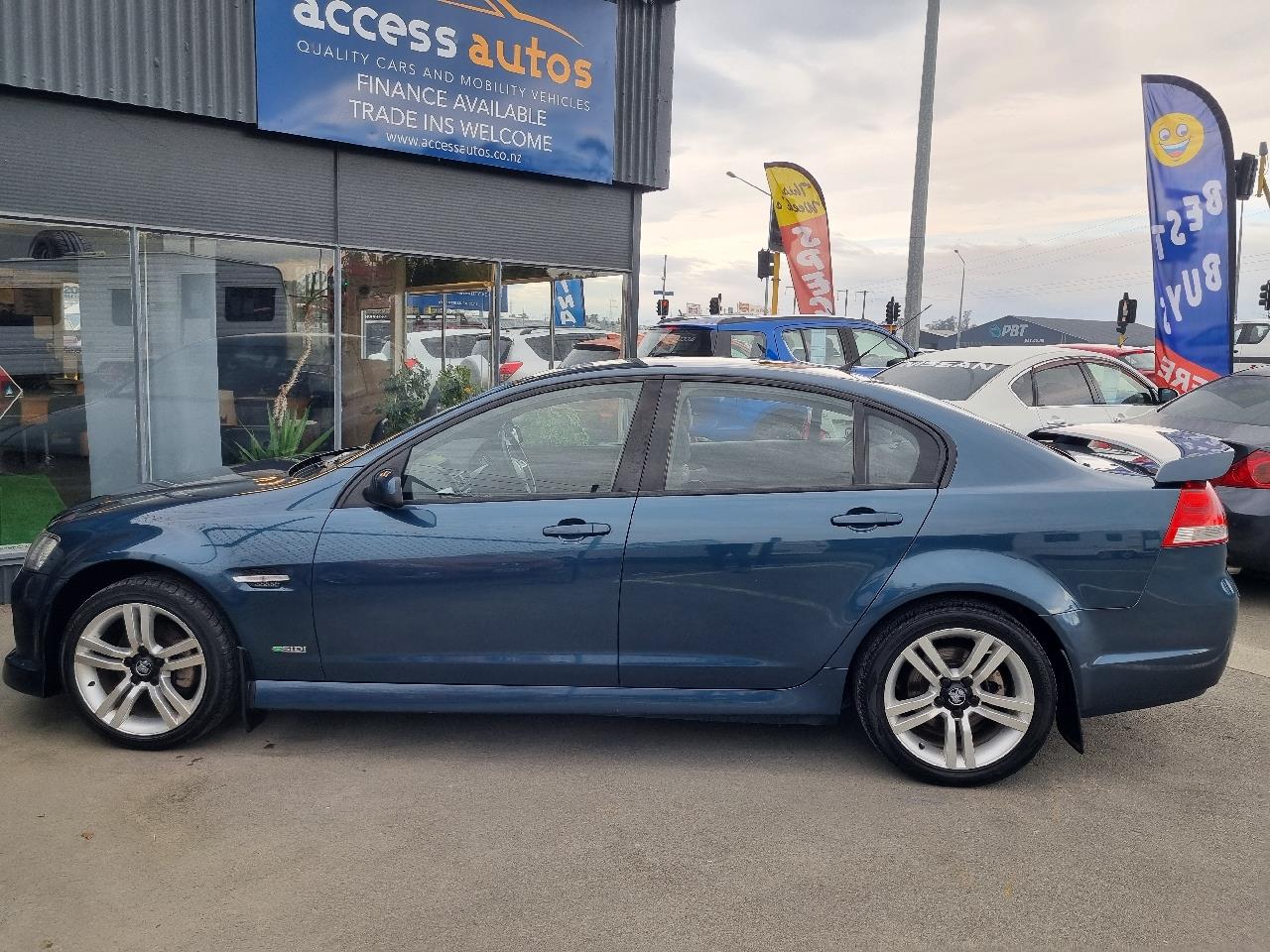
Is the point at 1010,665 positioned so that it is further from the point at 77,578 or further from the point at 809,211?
the point at 809,211

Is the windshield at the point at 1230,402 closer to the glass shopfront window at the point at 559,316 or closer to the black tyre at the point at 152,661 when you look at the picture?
the glass shopfront window at the point at 559,316

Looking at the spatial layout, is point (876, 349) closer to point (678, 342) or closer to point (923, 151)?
point (678, 342)

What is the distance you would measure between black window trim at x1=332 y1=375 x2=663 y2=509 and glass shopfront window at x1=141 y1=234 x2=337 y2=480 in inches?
172

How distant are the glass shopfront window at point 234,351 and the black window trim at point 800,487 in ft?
16.4

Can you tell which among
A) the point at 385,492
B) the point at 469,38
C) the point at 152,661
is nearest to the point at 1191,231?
the point at 469,38

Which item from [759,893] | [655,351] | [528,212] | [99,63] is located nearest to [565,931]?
[759,893]

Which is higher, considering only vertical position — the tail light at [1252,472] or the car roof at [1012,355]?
the car roof at [1012,355]

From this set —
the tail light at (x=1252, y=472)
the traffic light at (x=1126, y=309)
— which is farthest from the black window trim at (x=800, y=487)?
the traffic light at (x=1126, y=309)

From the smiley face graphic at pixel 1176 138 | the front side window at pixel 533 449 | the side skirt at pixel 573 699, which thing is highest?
the smiley face graphic at pixel 1176 138

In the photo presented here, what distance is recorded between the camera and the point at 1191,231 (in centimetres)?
1087

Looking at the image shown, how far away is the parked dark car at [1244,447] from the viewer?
20.9 feet

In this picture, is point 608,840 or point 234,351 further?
point 234,351

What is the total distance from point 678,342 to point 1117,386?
4.22 metres

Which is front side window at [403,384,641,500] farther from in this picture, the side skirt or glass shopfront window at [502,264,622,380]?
glass shopfront window at [502,264,622,380]
